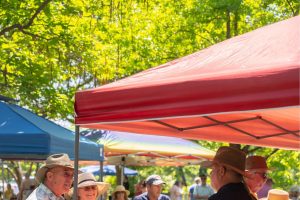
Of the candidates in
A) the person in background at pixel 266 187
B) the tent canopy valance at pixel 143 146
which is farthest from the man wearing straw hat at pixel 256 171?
the tent canopy valance at pixel 143 146

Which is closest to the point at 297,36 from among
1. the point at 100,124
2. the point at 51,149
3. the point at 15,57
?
the point at 100,124

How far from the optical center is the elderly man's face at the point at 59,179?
5.71 meters

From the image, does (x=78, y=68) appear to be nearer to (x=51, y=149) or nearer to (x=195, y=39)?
→ (x=195, y=39)

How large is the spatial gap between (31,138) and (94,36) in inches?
345

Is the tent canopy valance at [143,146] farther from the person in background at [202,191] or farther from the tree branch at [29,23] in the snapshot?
the person in background at [202,191]

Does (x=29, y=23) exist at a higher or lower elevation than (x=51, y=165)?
higher

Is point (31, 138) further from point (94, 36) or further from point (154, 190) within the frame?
point (94, 36)

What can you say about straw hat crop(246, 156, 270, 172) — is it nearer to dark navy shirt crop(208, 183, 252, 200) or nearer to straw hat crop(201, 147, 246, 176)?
straw hat crop(201, 147, 246, 176)

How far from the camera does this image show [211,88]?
383 centimetres

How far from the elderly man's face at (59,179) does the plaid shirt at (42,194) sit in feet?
0.15

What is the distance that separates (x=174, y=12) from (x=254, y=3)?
2.09 metres

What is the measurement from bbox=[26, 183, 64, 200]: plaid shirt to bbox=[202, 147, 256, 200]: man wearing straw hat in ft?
4.89

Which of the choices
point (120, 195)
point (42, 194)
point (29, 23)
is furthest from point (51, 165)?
point (29, 23)

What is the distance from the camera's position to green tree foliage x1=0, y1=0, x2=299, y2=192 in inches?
543
